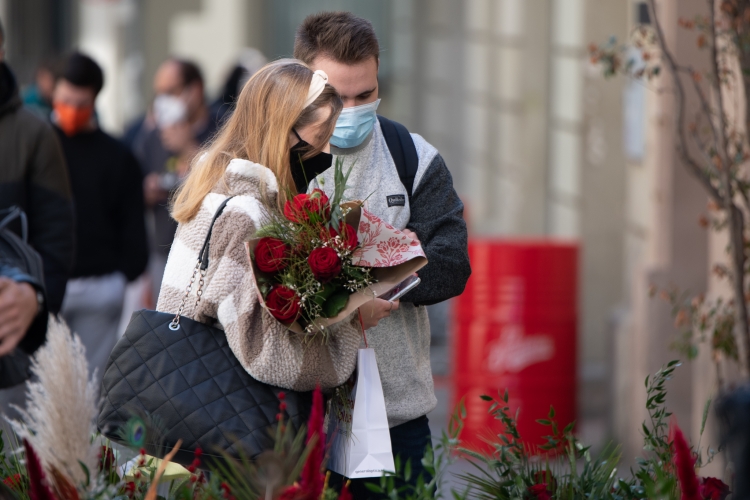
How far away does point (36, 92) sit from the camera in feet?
30.9

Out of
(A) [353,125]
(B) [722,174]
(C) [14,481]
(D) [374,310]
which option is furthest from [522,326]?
(C) [14,481]

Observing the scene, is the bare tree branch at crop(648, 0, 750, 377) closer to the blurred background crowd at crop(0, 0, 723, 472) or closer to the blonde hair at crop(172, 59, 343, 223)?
the blurred background crowd at crop(0, 0, 723, 472)

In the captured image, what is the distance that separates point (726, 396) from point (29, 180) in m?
3.01

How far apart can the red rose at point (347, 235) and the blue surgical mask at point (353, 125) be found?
1.75 ft

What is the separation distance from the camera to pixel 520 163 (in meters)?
9.16

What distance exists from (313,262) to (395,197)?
2.15 feet

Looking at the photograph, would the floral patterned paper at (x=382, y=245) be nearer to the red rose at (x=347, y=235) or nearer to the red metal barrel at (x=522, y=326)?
the red rose at (x=347, y=235)

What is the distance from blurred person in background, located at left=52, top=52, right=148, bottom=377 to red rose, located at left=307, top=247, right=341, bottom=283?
134 inches

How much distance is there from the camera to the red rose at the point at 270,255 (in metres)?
2.33

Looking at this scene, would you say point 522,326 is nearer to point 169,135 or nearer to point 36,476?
point 169,135

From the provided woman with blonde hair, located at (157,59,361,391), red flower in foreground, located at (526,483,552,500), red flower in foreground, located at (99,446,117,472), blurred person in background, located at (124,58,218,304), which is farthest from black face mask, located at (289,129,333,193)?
blurred person in background, located at (124,58,218,304)

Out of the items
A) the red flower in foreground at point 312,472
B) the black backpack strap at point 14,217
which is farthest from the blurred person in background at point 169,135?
the red flower in foreground at point 312,472

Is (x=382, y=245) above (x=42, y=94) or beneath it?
above

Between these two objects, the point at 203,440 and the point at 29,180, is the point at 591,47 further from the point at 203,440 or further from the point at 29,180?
the point at 203,440
